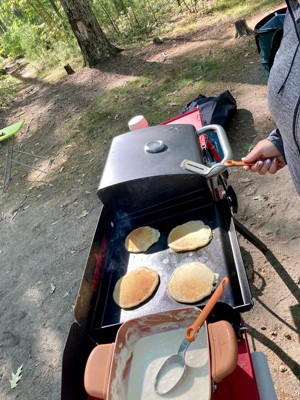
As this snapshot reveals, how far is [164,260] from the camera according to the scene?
190cm

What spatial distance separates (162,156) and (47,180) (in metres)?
3.94

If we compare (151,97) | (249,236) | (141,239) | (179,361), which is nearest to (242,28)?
(151,97)

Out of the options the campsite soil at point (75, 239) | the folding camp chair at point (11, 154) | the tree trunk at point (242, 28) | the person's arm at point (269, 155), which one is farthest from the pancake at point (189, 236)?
the tree trunk at point (242, 28)

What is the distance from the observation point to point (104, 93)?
710 cm

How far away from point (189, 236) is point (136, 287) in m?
0.38

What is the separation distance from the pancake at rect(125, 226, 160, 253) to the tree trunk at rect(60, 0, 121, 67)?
714 centimetres

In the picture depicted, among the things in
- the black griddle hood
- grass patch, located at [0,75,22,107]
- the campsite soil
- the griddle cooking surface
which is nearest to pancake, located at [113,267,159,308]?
the griddle cooking surface

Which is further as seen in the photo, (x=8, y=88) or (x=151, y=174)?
(x=8, y=88)

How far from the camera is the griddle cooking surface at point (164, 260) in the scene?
167 cm

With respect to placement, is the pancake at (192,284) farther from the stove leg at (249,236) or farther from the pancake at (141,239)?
the stove leg at (249,236)

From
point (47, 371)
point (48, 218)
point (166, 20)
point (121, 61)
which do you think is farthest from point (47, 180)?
point (166, 20)

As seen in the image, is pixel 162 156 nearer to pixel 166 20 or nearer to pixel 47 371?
pixel 47 371

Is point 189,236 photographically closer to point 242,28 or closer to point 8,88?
point 242,28

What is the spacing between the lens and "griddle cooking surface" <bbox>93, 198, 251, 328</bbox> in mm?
1671
